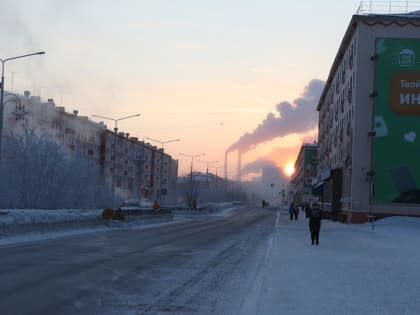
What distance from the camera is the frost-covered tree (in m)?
41.1

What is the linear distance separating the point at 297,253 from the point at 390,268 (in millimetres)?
4488

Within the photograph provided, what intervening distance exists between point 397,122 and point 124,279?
36.5 m

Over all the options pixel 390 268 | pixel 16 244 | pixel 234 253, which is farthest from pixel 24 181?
pixel 390 268

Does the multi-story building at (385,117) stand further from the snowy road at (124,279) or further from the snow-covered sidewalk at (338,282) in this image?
the snowy road at (124,279)

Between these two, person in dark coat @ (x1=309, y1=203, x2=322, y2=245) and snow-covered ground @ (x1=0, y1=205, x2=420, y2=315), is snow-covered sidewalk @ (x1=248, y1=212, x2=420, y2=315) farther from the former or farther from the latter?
person in dark coat @ (x1=309, y1=203, x2=322, y2=245)

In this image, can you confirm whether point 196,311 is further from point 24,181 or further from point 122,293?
point 24,181

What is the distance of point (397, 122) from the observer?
4512cm

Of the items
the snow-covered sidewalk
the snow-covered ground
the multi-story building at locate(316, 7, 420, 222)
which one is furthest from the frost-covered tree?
the snow-covered sidewalk

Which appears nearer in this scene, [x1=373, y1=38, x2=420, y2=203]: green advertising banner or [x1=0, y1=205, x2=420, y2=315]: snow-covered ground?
[x1=0, y1=205, x2=420, y2=315]: snow-covered ground

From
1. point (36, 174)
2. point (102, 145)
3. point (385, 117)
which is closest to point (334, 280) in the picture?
point (36, 174)

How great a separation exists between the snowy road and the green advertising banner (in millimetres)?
26675

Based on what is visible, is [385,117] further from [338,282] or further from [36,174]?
[338,282]

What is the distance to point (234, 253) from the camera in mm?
20141

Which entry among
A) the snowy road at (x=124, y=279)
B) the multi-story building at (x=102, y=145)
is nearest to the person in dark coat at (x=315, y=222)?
the snowy road at (x=124, y=279)
